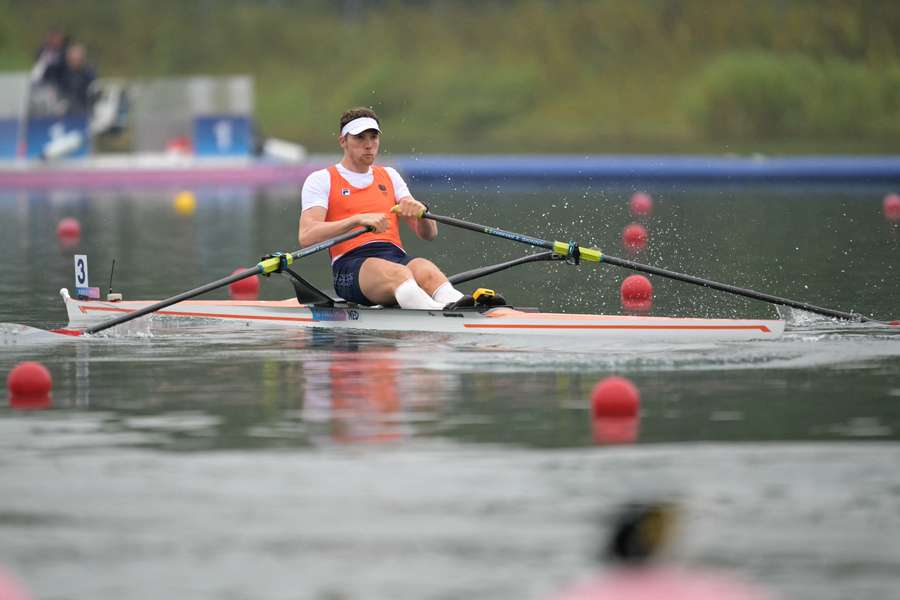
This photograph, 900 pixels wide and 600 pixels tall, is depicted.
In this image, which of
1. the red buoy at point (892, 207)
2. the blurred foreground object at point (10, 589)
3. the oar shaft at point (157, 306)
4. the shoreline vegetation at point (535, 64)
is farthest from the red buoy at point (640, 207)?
the blurred foreground object at point (10, 589)

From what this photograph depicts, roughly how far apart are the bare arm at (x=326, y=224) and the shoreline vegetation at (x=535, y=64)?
23562 mm

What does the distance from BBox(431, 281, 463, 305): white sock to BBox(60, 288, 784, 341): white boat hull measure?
140mm

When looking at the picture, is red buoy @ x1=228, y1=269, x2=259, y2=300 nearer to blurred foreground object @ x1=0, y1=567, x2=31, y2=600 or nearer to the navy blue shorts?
the navy blue shorts

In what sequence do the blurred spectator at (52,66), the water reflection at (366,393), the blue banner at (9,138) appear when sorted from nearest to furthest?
the water reflection at (366,393)
the blurred spectator at (52,66)
the blue banner at (9,138)

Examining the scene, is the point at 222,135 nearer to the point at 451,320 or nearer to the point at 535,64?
the point at 535,64

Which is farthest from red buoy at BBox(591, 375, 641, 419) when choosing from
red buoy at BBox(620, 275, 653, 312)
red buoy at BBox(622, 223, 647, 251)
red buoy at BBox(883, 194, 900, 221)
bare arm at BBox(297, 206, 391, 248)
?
red buoy at BBox(883, 194, 900, 221)

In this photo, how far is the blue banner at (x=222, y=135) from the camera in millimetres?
28678

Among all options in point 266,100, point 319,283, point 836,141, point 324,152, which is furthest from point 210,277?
point 266,100

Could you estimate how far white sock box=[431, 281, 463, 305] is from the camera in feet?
32.0

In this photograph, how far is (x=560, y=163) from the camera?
1069 inches

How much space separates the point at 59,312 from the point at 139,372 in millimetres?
2773

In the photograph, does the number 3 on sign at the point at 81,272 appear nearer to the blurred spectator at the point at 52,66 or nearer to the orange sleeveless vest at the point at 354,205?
the orange sleeveless vest at the point at 354,205

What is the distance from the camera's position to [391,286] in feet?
32.1

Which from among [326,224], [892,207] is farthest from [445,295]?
[892,207]
